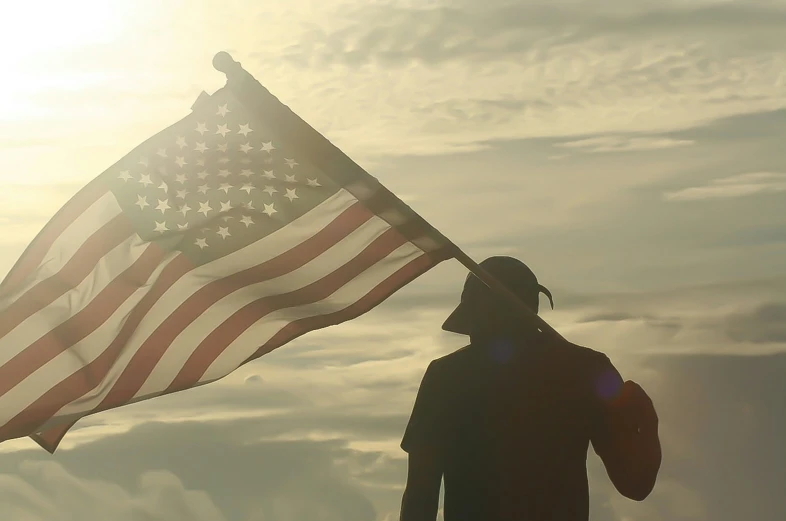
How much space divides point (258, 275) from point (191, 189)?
2.80 ft

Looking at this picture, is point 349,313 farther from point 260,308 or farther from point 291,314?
point 260,308

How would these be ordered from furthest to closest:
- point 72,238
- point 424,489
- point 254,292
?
point 254,292 < point 72,238 < point 424,489

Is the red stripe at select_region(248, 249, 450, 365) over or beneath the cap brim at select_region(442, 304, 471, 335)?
over

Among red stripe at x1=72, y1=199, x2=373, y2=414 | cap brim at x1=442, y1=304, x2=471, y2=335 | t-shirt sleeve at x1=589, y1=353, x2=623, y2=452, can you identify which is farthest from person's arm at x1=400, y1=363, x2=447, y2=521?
red stripe at x1=72, y1=199, x2=373, y2=414

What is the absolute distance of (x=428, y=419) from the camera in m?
6.37

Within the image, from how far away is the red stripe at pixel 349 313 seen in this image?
7637 millimetres

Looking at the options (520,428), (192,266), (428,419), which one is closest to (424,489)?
(428,419)

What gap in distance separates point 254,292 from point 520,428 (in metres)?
2.68

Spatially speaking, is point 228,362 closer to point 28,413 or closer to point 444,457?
point 28,413

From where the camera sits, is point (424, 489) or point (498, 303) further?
point (498, 303)

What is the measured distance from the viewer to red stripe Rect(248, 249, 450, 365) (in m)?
7.64

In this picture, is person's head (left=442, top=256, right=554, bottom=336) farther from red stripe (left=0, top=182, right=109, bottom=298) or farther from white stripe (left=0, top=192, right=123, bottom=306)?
red stripe (left=0, top=182, right=109, bottom=298)

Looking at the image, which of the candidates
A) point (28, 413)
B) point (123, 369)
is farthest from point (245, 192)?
point (28, 413)

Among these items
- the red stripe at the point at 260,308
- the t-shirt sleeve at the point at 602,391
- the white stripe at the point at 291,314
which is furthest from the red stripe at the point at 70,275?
the t-shirt sleeve at the point at 602,391
